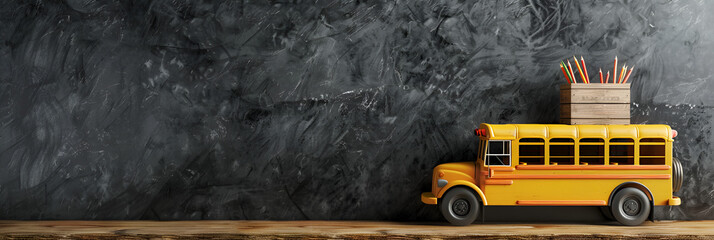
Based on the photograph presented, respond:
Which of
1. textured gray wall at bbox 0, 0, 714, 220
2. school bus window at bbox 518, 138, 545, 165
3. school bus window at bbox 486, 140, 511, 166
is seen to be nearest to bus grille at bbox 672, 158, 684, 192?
textured gray wall at bbox 0, 0, 714, 220

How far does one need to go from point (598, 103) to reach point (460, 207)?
38.0 inches

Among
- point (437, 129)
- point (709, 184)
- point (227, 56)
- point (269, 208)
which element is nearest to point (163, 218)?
point (269, 208)

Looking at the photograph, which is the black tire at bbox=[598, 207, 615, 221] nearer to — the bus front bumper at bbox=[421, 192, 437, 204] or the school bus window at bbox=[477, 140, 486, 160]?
the school bus window at bbox=[477, 140, 486, 160]

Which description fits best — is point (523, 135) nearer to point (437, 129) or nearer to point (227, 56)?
point (437, 129)

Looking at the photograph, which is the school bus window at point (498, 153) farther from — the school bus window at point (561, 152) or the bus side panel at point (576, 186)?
the school bus window at point (561, 152)

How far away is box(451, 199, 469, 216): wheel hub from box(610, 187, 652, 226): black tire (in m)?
0.79

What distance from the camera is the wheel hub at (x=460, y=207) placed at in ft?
11.9

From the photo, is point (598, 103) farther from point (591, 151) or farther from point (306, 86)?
point (306, 86)

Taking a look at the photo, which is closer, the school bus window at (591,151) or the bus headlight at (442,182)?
the bus headlight at (442,182)

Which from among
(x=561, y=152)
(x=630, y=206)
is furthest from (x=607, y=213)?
(x=561, y=152)

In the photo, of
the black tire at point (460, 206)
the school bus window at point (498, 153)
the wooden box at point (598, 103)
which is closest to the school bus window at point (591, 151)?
the wooden box at point (598, 103)

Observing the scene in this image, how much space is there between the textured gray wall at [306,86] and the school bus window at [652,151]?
0.88 feet

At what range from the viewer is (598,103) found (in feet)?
11.9

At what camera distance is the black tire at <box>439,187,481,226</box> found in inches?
142
